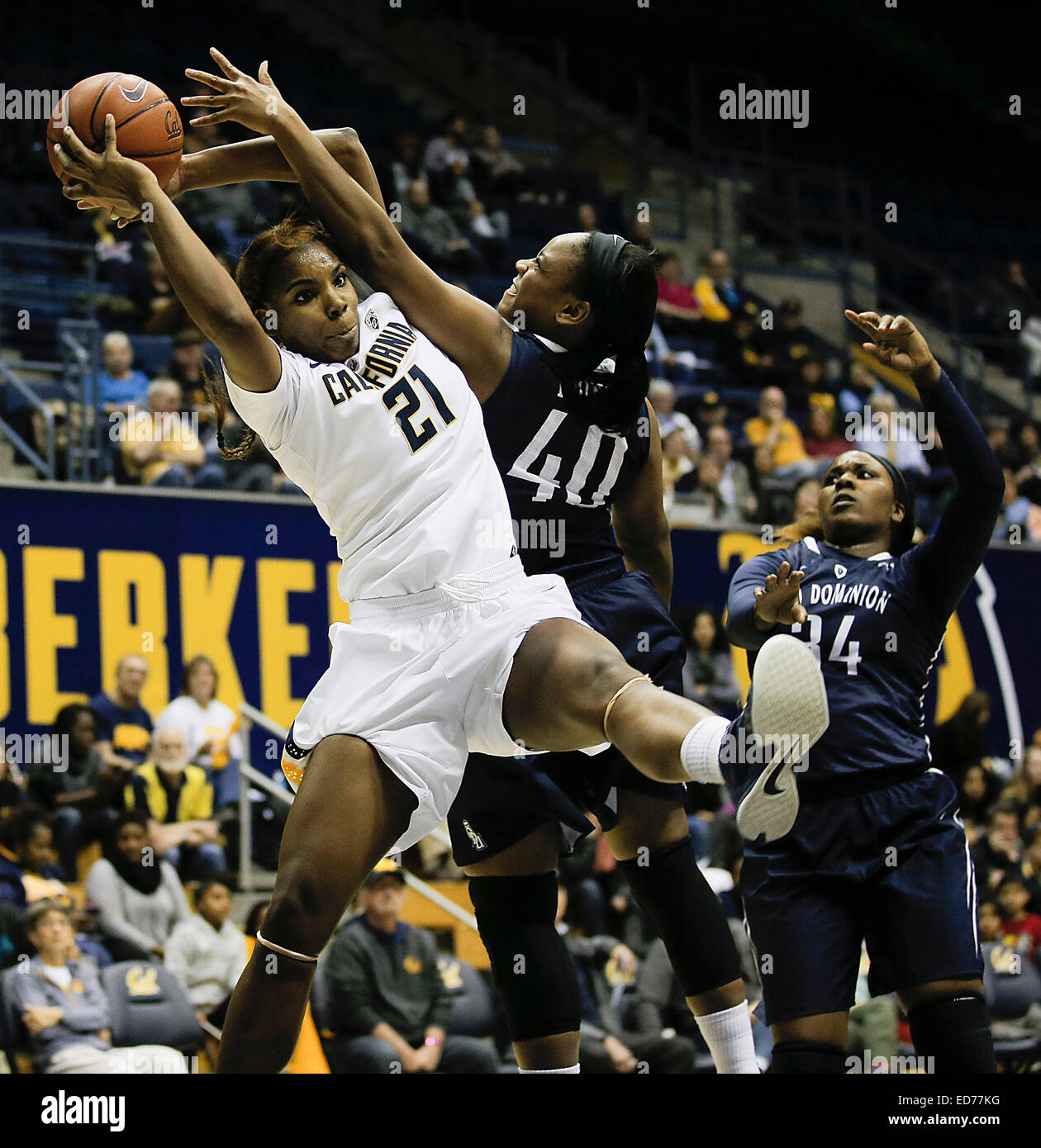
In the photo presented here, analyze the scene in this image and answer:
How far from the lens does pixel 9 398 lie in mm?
8992

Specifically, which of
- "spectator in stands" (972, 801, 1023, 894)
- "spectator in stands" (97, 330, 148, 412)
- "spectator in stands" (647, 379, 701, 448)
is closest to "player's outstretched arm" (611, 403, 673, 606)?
"spectator in stands" (97, 330, 148, 412)

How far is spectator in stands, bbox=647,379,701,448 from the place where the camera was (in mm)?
10570

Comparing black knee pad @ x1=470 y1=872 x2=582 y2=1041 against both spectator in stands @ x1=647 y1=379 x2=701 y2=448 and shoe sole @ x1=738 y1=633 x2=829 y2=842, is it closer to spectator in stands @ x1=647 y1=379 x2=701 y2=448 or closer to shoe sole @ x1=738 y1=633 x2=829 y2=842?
shoe sole @ x1=738 y1=633 x2=829 y2=842

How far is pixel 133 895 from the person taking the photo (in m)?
7.20

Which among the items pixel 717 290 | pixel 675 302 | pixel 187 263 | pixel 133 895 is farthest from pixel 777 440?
pixel 187 263

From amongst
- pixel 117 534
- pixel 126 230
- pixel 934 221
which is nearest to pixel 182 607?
pixel 117 534

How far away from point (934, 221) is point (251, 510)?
11535 millimetres

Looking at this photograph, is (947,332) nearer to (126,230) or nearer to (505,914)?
(126,230)

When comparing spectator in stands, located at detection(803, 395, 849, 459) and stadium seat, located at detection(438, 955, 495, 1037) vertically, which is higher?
spectator in stands, located at detection(803, 395, 849, 459)

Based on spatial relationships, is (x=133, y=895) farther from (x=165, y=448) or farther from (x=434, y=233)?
(x=434, y=233)

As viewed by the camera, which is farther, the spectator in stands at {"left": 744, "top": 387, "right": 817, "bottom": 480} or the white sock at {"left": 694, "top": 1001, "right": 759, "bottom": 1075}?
the spectator in stands at {"left": 744, "top": 387, "right": 817, "bottom": 480}

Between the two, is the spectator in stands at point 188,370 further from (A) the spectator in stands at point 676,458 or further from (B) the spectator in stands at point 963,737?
(B) the spectator in stands at point 963,737

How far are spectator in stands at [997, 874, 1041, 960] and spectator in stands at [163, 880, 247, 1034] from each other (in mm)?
4495

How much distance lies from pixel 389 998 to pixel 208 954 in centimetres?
87
